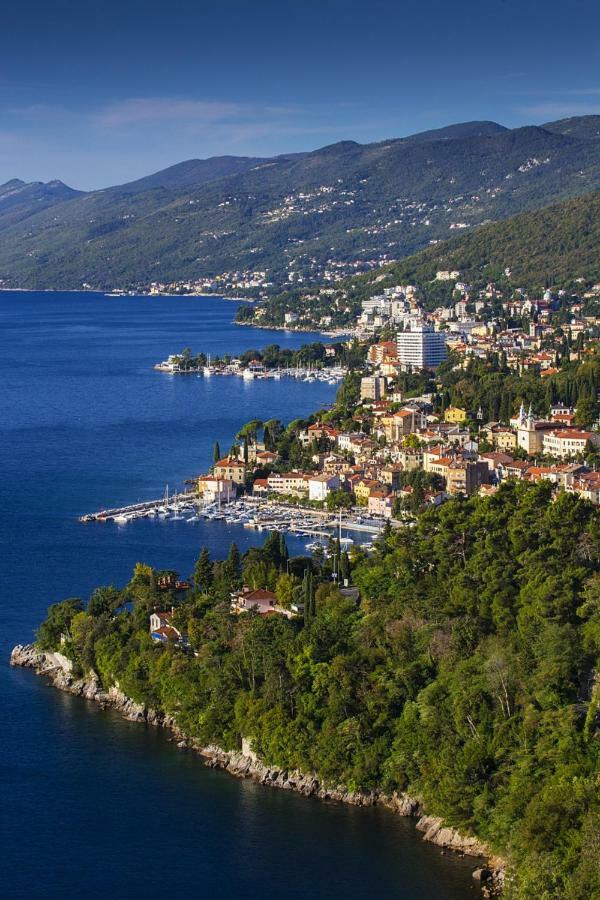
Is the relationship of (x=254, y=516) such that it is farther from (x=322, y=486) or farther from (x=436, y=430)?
(x=436, y=430)

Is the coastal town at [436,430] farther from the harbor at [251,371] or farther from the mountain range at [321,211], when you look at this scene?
the mountain range at [321,211]

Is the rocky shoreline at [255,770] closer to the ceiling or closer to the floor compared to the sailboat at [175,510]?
closer to the floor

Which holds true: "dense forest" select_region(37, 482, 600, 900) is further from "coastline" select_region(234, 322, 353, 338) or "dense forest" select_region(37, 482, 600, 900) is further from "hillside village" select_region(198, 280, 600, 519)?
"coastline" select_region(234, 322, 353, 338)

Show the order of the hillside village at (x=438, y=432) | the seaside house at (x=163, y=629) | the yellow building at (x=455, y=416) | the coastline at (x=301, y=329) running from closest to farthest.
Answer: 1. the seaside house at (x=163, y=629)
2. the hillside village at (x=438, y=432)
3. the yellow building at (x=455, y=416)
4. the coastline at (x=301, y=329)

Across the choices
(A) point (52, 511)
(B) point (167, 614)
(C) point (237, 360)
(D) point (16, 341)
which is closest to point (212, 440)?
(A) point (52, 511)

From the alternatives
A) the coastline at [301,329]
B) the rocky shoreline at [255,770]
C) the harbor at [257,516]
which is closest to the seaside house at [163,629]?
the rocky shoreline at [255,770]

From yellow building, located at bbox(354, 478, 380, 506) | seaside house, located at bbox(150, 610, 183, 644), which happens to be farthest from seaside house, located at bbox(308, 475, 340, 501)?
seaside house, located at bbox(150, 610, 183, 644)
